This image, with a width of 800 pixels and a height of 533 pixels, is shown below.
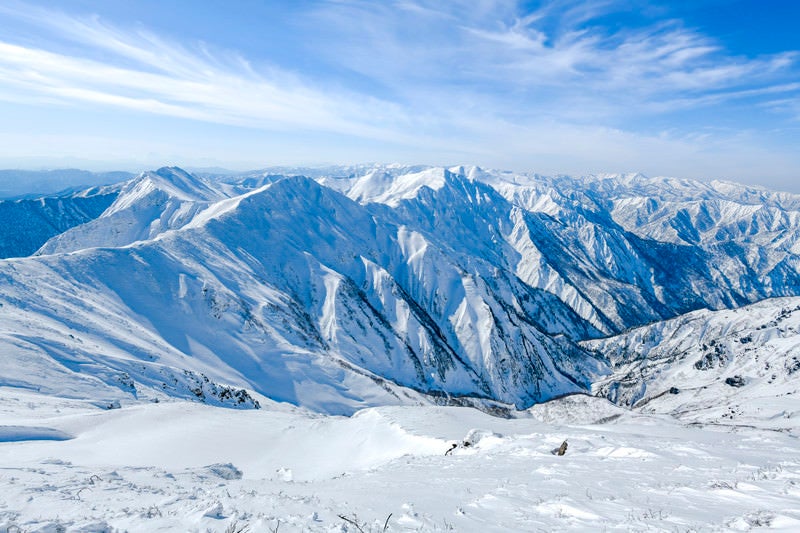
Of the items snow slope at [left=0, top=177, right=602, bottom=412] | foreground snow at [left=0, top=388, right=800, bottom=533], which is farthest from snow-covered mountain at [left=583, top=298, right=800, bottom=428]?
foreground snow at [left=0, top=388, right=800, bottom=533]

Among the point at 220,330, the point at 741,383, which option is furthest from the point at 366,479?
the point at 741,383

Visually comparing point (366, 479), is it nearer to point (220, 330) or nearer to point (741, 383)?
Answer: point (220, 330)

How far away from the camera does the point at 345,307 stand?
166 meters

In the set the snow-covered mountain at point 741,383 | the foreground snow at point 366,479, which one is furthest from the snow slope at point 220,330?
the snow-covered mountain at point 741,383

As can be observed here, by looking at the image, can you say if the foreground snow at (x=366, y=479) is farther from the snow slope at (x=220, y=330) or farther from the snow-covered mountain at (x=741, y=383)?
the snow-covered mountain at (x=741, y=383)

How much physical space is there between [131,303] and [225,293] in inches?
1035

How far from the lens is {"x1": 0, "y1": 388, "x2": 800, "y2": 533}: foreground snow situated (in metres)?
11.5

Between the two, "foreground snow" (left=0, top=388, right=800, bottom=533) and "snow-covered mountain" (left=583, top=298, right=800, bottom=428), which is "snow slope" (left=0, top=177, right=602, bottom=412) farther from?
"snow-covered mountain" (left=583, top=298, right=800, bottom=428)

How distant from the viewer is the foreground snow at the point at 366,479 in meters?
11.5

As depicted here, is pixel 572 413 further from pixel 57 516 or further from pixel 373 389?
pixel 57 516

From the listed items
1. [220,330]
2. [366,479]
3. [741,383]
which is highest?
[366,479]

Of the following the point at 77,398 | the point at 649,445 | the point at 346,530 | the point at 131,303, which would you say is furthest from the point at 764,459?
the point at 131,303

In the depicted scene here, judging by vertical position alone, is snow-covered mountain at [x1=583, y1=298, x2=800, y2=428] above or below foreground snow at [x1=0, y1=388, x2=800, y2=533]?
below

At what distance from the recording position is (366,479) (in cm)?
2009
